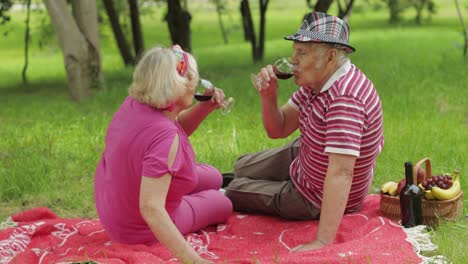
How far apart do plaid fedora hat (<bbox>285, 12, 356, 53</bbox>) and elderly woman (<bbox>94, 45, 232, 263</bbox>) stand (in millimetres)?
616

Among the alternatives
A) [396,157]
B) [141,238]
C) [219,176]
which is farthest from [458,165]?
[141,238]

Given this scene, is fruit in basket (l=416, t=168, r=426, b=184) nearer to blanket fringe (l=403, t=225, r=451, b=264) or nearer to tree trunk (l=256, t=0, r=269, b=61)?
blanket fringe (l=403, t=225, r=451, b=264)

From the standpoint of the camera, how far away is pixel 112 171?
4289 millimetres

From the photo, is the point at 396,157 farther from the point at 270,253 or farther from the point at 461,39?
the point at 461,39

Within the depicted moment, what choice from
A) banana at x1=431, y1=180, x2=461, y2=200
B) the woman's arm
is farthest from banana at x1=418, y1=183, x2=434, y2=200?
the woman's arm

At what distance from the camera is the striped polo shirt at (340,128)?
4.42 metres

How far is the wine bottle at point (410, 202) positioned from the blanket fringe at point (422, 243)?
5cm

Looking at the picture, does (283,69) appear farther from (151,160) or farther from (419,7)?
(419,7)

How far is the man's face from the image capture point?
4.59 metres

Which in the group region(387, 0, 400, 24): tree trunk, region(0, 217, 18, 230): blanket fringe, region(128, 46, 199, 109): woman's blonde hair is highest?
region(128, 46, 199, 109): woman's blonde hair

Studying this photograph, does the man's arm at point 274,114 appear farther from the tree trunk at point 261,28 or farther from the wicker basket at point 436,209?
the tree trunk at point 261,28

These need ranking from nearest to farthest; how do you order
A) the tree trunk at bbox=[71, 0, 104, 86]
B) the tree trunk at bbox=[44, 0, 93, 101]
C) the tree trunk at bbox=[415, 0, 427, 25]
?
the tree trunk at bbox=[44, 0, 93, 101] < the tree trunk at bbox=[71, 0, 104, 86] < the tree trunk at bbox=[415, 0, 427, 25]

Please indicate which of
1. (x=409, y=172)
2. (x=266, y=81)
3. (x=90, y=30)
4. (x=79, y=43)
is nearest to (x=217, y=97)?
(x=266, y=81)

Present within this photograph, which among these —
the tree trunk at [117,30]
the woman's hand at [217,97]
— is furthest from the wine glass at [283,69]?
the tree trunk at [117,30]
